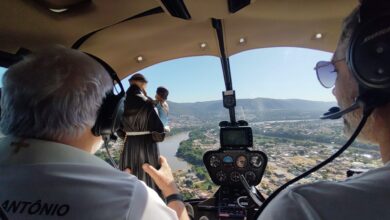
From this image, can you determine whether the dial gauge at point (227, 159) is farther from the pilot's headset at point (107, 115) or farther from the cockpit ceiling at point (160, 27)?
the pilot's headset at point (107, 115)

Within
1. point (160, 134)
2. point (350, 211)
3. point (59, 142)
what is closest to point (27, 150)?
point (59, 142)

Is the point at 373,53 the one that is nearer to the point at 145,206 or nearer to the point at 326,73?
the point at 326,73

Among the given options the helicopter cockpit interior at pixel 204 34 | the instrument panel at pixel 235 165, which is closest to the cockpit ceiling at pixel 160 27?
the helicopter cockpit interior at pixel 204 34

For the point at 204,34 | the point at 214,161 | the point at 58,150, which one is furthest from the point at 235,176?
the point at 58,150

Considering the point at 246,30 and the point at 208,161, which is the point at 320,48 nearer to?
the point at 246,30

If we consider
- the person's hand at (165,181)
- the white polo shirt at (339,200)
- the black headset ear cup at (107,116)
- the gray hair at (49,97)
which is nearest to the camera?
the white polo shirt at (339,200)

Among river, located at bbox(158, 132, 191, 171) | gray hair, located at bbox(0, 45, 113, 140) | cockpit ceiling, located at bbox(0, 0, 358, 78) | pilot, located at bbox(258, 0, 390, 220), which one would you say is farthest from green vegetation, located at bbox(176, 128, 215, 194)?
pilot, located at bbox(258, 0, 390, 220)

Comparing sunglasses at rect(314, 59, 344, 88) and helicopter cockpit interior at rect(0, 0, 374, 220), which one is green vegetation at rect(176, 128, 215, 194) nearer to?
helicopter cockpit interior at rect(0, 0, 374, 220)
